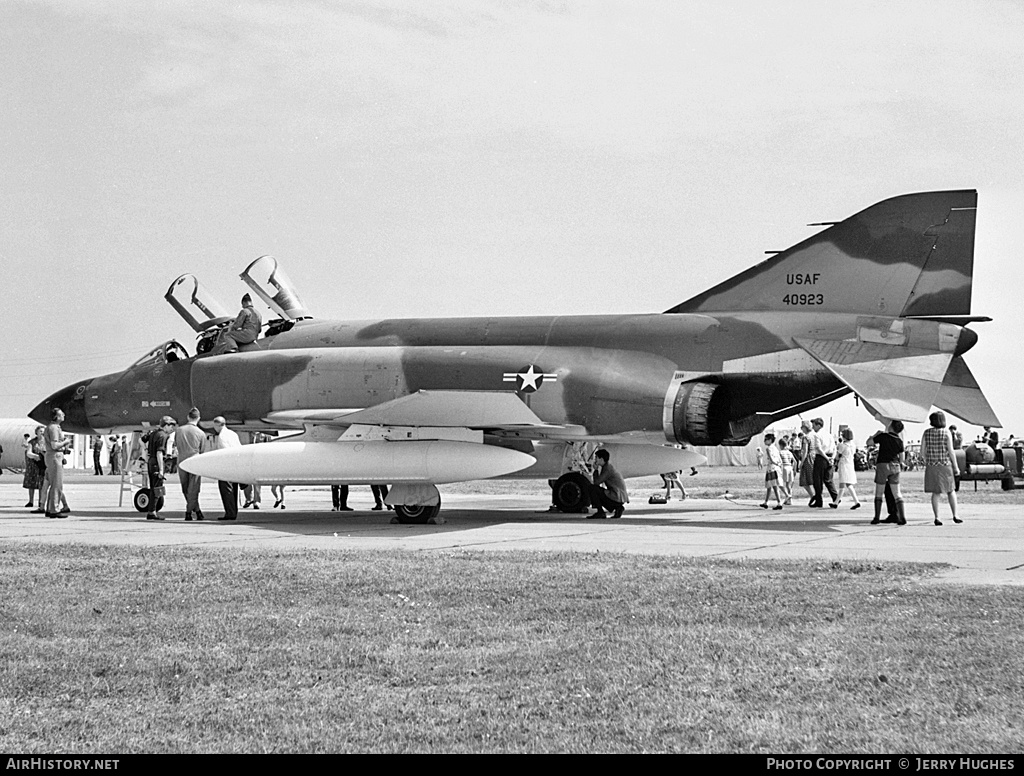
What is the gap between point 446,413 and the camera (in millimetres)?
17359

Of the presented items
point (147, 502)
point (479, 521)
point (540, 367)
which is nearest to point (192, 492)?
point (147, 502)

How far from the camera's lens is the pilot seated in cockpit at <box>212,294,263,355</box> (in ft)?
70.0

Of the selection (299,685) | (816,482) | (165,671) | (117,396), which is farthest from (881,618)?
(117,396)

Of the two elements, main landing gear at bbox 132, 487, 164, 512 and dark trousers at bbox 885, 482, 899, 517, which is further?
main landing gear at bbox 132, 487, 164, 512

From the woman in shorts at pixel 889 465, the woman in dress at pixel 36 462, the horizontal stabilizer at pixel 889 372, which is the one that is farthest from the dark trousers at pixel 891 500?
the woman in dress at pixel 36 462

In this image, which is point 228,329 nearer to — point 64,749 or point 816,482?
point 816,482

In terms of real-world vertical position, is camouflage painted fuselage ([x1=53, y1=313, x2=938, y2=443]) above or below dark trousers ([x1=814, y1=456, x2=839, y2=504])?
above

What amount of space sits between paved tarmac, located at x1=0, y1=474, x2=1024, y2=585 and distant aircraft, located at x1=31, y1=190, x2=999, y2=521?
1036 mm

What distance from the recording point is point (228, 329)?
70.5 ft
